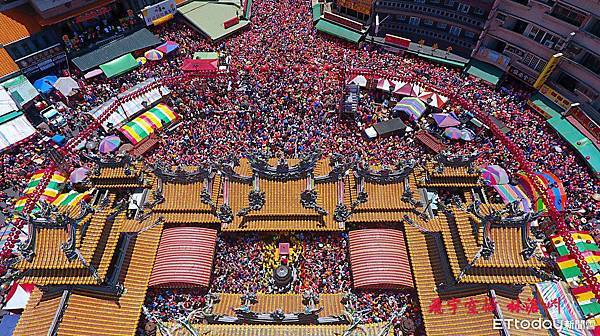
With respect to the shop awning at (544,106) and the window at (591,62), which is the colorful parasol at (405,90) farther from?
the window at (591,62)

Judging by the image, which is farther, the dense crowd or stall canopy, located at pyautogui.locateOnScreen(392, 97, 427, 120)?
stall canopy, located at pyautogui.locateOnScreen(392, 97, 427, 120)

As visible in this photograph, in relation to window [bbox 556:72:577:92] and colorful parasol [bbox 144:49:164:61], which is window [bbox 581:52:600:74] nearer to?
window [bbox 556:72:577:92]

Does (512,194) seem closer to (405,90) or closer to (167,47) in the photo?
(405,90)

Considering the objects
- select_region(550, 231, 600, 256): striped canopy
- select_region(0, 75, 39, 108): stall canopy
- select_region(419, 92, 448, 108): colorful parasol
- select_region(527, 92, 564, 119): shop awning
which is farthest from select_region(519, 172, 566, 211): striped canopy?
select_region(0, 75, 39, 108): stall canopy

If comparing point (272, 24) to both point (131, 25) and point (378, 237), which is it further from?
point (378, 237)

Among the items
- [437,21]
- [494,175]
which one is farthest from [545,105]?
[437,21]

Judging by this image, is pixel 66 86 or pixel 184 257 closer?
pixel 184 257
